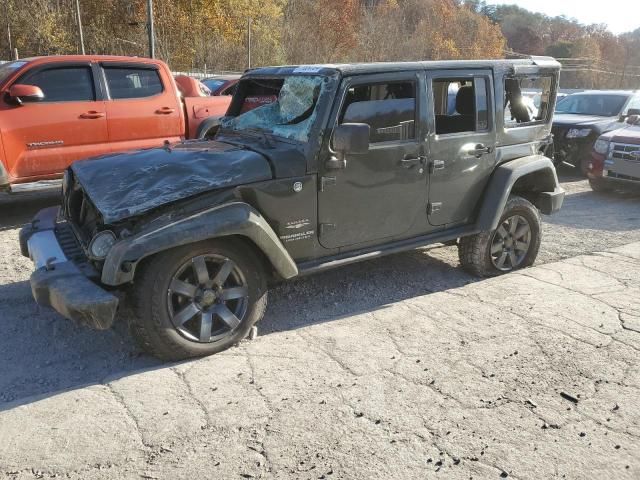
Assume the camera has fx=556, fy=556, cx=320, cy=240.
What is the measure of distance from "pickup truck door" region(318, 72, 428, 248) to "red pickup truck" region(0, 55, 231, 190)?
3578mm

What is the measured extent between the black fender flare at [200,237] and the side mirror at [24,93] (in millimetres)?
4036

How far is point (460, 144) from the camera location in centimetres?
461

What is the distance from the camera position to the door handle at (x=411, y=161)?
4.29 meters

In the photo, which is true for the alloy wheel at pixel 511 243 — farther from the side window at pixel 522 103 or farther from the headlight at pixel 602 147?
the headlight at pixel 602 147

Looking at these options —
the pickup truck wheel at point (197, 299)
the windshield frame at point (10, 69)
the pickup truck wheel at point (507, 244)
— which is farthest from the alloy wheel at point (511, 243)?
the windshield frame at point (10, 69)

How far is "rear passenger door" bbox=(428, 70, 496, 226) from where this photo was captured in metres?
4.52

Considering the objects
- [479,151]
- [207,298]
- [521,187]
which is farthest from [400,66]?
[207,298]

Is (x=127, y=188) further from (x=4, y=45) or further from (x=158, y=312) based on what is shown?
(x=4, y=45)

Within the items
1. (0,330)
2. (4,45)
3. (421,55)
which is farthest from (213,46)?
(0,330)

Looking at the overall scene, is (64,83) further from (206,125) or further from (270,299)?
(270,299)

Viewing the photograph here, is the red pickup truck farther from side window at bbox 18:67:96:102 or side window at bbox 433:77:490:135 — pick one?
side window at bbox 433:77:490:135

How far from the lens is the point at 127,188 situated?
137 inches

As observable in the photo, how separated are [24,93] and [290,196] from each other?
163 inches

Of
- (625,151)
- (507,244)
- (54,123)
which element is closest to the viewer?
(507,244)
